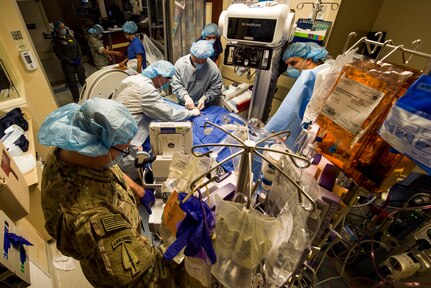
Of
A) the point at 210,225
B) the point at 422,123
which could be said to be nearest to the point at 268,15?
the point at 422,123

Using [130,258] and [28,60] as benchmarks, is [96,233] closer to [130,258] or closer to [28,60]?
[130,258]

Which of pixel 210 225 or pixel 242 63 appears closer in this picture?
pixel 210 225

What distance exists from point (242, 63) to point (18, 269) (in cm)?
188

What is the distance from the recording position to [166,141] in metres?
1.53

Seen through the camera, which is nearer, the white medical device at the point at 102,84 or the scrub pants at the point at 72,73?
the white medical device at the point at 102,84

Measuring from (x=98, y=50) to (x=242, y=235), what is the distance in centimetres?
497

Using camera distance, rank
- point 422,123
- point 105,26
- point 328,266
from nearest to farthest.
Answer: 1. point 422,123
2. point 328,266
3. point 105,26

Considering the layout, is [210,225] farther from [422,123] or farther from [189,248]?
[422,123]

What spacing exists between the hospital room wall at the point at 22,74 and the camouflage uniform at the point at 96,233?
1659mm

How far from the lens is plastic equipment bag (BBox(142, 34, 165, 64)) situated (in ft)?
12.2

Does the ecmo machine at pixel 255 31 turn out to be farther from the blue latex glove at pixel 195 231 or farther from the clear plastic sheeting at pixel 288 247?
the blue latex glove at pixel 195 231

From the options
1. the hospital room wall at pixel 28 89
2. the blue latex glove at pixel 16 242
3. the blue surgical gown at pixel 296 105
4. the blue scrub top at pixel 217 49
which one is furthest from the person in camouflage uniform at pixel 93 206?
the blue scrub top at pixel 217 49

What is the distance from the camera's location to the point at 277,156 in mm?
890

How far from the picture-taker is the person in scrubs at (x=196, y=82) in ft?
8.73
